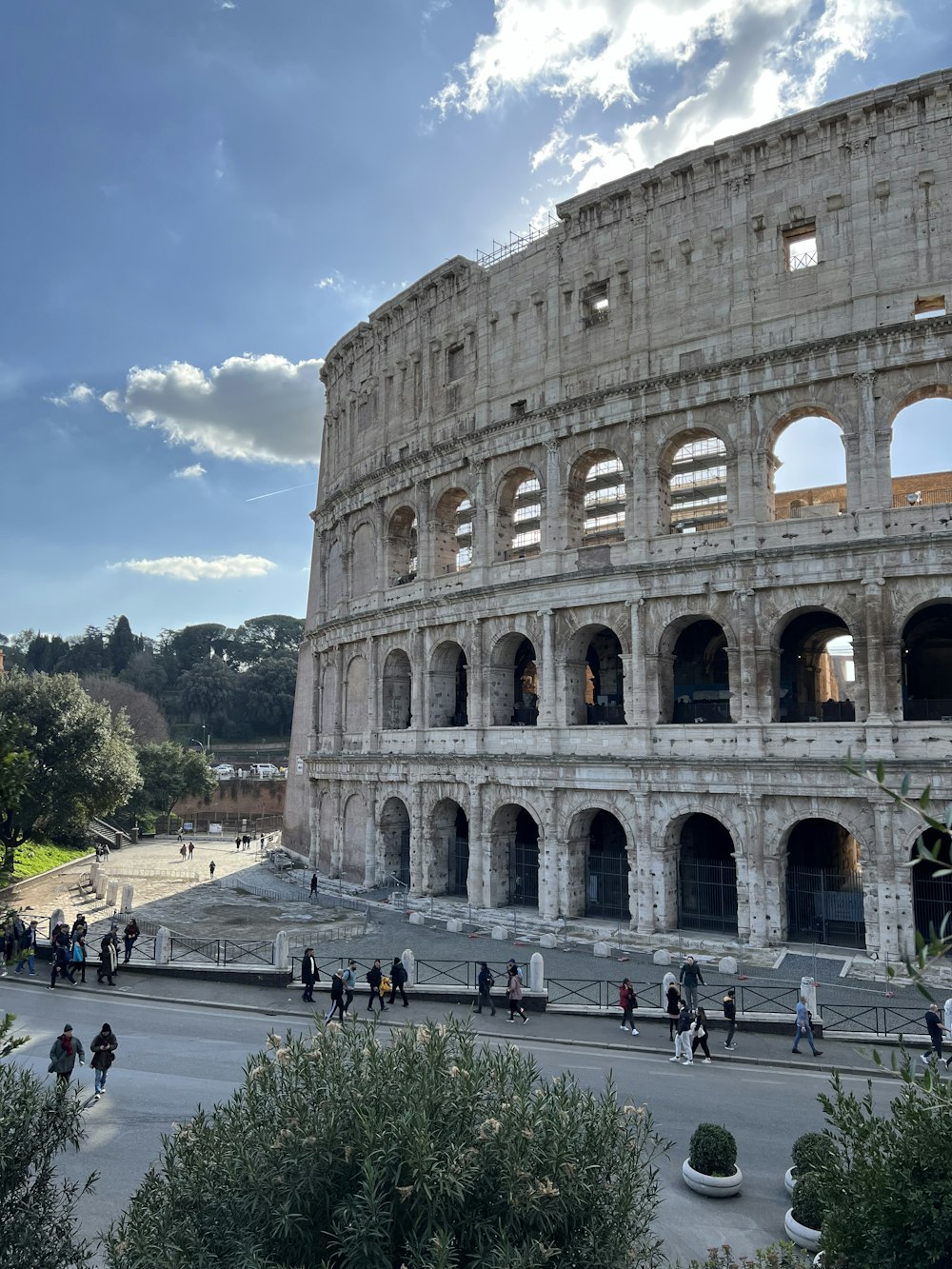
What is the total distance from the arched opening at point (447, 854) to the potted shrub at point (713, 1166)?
20.2 m

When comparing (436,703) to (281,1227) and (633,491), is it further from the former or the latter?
(281,1227)

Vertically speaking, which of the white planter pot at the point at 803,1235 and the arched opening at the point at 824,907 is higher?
the arched opening at the point at 824,907

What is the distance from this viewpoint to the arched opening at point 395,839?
113 feet

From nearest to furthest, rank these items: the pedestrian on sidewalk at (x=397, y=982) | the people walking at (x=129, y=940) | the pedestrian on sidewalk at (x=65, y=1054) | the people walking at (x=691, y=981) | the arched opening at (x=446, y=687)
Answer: the pedestrian on sidewalk at (x=65, y=1054)
the people walking at (x=691, y=981)
the pedestrian on sidewalk at (x=397, y=982)
the people walking at (x=129, y=940)
the arched opening at (x=446, y=687)

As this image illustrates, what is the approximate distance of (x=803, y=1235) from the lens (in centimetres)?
979

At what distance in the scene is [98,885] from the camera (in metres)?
33.4

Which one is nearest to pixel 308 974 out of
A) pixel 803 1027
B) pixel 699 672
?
pixel 803 1027

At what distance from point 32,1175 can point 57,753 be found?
98.3 ft

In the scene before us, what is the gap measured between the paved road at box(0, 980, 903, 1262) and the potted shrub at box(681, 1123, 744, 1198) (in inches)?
6.1

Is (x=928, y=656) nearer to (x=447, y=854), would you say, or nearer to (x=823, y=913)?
(x=823, y=913)

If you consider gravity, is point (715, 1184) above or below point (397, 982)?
below

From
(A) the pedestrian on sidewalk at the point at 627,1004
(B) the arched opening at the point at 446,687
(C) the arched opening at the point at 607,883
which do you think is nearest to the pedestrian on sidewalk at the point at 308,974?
(A) the pedestrian on sidewalk at the point at 627,1004

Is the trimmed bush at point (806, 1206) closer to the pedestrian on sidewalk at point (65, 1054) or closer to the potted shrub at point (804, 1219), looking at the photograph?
the potted shrub at point (804, 1219)

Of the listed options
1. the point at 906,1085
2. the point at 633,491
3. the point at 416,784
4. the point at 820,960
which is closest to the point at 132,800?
the point at 416,784
